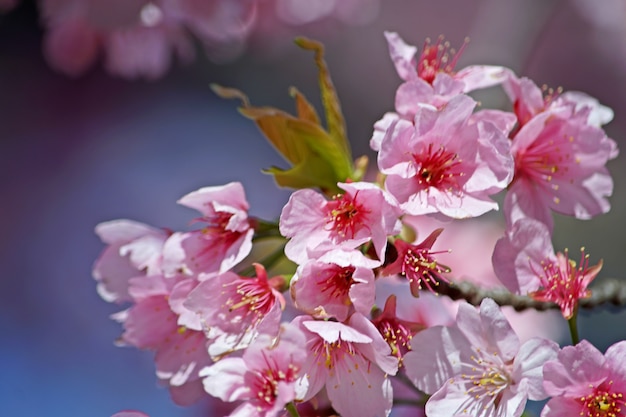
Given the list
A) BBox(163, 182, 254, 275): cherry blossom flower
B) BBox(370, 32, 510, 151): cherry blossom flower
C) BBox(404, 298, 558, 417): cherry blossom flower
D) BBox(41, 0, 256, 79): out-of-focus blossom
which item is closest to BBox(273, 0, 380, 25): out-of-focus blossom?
BBox(41, 0, 256, 79): out-of-focus blossom

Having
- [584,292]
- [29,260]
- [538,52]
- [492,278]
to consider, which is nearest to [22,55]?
[29,260]

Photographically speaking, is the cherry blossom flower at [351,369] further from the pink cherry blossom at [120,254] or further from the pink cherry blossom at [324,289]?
the pink cherry blossom at [120,254]

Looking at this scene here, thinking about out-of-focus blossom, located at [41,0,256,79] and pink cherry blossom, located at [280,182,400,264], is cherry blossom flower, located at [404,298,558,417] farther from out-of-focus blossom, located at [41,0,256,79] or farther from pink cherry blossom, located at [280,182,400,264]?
out-of-focus blossom, located at [41,0,256,79]

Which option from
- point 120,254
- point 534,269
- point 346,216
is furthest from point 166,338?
point 534,269

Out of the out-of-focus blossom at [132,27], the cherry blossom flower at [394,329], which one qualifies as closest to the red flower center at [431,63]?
the cherry blossom flower at [394,329]

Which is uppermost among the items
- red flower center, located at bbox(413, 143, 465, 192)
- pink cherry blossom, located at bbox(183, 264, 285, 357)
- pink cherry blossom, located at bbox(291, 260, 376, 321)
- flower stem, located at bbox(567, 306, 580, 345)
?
red flower center, located at bbox(413, 143, 465, 192)
